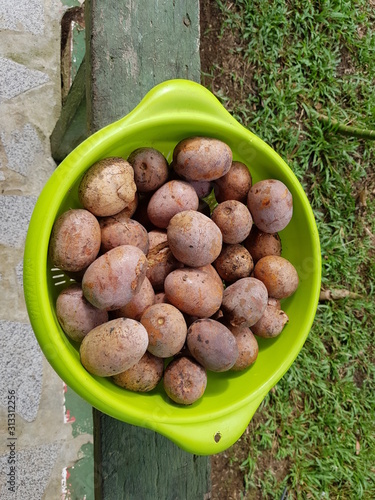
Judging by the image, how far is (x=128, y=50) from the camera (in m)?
1.46

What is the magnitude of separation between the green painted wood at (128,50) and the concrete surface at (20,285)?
89cm

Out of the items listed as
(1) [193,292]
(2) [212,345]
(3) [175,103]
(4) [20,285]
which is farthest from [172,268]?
(4) [20,285]

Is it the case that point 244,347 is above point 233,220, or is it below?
below

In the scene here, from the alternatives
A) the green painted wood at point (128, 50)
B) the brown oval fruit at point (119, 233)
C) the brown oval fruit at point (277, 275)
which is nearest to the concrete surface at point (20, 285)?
the green painted wood at point (128, 50)

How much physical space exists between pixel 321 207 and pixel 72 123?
143cm

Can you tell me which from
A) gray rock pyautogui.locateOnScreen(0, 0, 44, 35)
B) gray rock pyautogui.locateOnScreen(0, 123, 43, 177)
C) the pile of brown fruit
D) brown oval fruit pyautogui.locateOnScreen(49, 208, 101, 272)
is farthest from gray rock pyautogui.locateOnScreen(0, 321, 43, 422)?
gray rock pyautogui.locateOnScreen(0, 0, 44, 35)

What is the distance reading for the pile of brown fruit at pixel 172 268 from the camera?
1.21 metres

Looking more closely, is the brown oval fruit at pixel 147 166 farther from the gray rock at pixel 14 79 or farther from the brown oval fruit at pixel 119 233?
the gray rock at pixel 14 79

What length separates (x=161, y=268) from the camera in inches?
56.5

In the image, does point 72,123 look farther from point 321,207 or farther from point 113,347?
point 321,207

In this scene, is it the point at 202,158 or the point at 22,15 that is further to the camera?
the point at 22,15

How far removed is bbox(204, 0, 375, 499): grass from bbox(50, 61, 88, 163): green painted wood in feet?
2.61

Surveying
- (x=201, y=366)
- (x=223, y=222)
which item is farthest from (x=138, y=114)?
(x=201, y=366)

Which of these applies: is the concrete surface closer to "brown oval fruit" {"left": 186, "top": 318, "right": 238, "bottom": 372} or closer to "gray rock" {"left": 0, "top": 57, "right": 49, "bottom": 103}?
"gray rock" {"left": 0, "top": 57, "right": 49, "bottom": 103}
